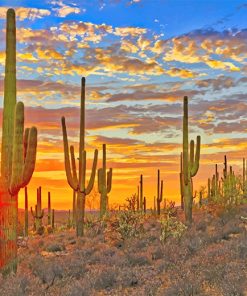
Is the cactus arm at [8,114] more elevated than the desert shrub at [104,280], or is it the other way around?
the cactus arm at [8,114]

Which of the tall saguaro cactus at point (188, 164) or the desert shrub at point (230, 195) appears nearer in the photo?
the tall saguaro cactus at point (188, 164)

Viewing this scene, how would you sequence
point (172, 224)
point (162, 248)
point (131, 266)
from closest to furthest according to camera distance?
point (131, 266) < point (162, 248) < point (172, 224)

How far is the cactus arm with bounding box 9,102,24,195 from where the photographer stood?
1298 cm

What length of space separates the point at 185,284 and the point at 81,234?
15378 millimetres

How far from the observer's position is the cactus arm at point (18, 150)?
13.0 m

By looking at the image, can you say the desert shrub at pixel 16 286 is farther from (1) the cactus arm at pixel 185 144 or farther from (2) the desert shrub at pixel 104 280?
(1) the cactus arm at pixel 185 144


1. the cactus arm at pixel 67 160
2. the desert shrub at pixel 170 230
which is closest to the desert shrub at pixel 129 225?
the desert shrub at pixel 170 230

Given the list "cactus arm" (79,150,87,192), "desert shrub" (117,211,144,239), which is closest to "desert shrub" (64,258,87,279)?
"desert shrub" (117,211,144,239)

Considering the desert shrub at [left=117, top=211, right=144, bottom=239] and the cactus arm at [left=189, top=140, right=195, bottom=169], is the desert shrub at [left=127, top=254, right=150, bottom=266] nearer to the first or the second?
the desert shrub at [left=117, top=211, right=144, bottom=239]

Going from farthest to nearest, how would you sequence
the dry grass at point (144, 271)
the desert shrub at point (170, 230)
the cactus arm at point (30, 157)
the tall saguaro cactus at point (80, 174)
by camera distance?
the tall saguaro cactus at point (80, 174) → the desert shrub at point (170, 230) → the cactus arm at point (30, 157) → the dry grass at point (144, 271)

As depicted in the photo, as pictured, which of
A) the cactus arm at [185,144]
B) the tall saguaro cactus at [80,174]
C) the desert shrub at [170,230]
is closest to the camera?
the desert shrub at [170,230]

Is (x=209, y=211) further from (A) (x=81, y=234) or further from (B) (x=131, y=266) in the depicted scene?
(B) (x=131, y=266)

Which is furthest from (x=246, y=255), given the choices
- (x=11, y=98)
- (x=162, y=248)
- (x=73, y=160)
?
(x=73, y=160)

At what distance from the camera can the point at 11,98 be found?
14.1 metres
